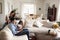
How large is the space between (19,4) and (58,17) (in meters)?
3.73

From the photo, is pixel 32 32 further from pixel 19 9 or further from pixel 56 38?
pixel 19 9

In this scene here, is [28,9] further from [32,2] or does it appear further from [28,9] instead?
[32,2]

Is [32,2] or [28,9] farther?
[28,9]

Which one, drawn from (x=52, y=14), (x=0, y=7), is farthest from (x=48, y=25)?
(x=52, y=14)

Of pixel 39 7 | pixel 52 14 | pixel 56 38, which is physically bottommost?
pixel 56 38

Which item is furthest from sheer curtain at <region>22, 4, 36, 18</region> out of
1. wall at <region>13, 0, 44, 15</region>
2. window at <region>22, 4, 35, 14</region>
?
wall at <region>13, 0, 44, 15</region>

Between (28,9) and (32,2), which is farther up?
(32,2)

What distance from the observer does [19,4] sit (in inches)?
396

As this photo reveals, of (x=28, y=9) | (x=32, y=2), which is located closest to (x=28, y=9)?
(x=28, y=9)

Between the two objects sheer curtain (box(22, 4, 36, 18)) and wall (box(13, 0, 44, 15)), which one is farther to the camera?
sheer curtain (box(22, 4, 36, 18))

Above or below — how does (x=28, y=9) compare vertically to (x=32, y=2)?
below

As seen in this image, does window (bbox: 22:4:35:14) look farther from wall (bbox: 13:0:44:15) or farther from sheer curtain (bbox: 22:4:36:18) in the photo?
wall (bbox: 13:0:44:15)

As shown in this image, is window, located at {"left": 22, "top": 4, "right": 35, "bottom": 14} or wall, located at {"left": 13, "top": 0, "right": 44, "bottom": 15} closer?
wall, located at {"left": 13, "top": 0, "right": 44, "bottom": 15}

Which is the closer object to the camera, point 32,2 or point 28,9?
point 32,2
